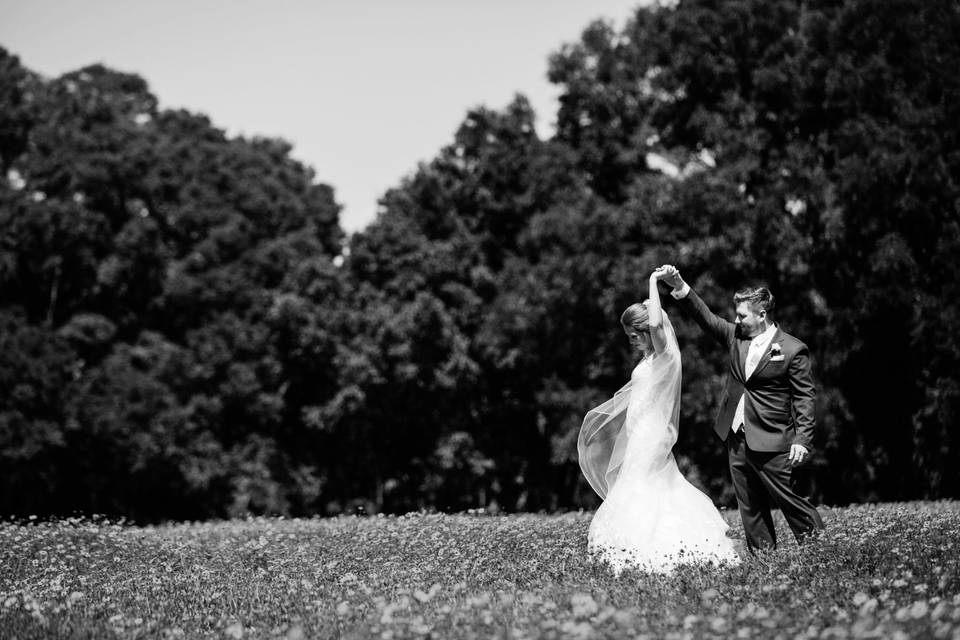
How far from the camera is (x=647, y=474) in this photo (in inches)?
363

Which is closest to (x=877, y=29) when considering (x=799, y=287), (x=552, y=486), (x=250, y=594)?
(x=799, y=287)

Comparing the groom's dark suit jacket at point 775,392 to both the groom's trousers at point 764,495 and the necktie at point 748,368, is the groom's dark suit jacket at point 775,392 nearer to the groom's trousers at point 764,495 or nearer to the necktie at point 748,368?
the necktie at point 748,368

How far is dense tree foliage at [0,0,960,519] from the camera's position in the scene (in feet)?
87.7

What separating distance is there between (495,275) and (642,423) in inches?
1070

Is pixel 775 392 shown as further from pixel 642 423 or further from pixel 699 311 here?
pixel 642 423

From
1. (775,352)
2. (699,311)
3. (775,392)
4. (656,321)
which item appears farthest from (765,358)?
(656,321)

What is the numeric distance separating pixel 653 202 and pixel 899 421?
29.6 feet

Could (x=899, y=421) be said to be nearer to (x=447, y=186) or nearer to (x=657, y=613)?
(x=447, y=186)

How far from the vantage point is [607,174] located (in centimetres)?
3528

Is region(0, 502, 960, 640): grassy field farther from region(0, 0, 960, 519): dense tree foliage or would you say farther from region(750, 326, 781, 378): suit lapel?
region(0, 0, 960, 519): dense tree foliage

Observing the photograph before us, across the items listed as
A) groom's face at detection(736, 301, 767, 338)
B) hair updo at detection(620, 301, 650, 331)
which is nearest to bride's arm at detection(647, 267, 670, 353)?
hair updo at detection(620, 301, 650, 331)

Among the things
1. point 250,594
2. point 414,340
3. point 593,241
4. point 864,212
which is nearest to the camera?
point 250,594

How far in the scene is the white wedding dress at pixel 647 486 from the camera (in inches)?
340

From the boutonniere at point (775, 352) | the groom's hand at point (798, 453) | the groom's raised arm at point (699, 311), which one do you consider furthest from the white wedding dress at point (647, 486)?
the groom's hand at point (798, 453)
